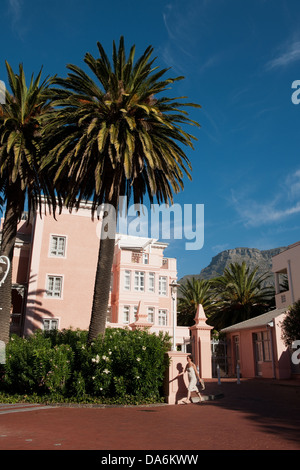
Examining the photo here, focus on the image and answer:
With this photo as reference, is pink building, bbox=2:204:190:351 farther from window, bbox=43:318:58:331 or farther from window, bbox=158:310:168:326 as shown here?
window, bbox=158:310:168:326

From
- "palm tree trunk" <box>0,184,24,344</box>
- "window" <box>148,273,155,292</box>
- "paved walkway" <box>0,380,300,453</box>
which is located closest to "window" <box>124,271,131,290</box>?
"window" <box>148,273,155,292</box>

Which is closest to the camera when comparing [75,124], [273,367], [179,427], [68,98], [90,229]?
[179,427]

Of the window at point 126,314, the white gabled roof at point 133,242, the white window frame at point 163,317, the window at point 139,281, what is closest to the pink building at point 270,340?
the white window frame at point 163,317

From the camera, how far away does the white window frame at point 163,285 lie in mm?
44000

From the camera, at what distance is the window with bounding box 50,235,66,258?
102 feet

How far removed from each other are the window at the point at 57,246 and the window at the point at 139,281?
1055 cm

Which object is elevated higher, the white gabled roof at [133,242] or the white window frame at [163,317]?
the white gabled roof at [133,242]

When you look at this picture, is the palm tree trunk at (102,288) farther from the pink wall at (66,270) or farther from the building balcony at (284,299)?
the building balcony at (284,299)

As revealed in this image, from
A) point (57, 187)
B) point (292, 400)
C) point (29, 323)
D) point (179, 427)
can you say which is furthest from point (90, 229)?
point (179, 427)

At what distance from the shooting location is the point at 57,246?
103 ft
